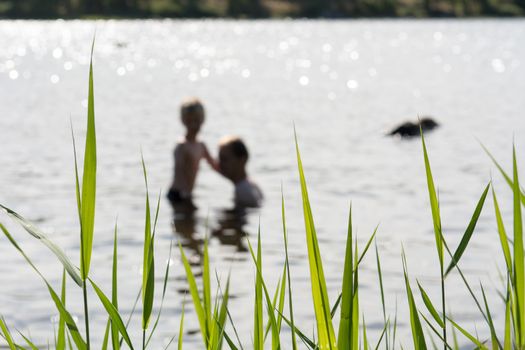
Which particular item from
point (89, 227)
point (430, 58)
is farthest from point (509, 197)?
point (430, 58)

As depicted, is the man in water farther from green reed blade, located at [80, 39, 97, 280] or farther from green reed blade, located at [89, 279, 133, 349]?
green reed blade, located at [80, 39, 97, 280]

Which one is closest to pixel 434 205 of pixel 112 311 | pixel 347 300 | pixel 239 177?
pixel 347 300

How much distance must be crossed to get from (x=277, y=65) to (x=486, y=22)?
99.6 meters

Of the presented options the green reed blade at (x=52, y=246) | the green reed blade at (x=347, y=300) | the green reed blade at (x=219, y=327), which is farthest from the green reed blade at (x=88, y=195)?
the green reed blade at (x=347, y=300)

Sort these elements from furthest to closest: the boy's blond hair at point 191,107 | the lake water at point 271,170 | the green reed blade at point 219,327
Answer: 1. the boy's blond hair at point 191,107
2. the lake water at point 271,170
3. the green reed blade at point 219,327

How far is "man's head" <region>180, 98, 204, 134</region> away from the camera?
11.4 m

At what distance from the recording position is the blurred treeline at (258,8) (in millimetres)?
131375

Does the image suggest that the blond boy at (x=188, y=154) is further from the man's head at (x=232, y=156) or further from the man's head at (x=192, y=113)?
the man's head at (x=232, y=156)

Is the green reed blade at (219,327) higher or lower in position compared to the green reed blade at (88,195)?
lower

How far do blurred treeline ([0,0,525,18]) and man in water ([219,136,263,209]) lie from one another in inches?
4413

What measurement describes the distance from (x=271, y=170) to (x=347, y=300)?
1460cm

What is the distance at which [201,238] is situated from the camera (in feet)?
35.6

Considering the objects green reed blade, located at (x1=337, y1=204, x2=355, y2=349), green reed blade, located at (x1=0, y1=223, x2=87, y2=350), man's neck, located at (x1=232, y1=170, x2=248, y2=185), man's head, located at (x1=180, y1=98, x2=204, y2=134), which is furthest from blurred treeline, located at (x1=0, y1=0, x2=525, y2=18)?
green reed blade, located at (x1=337, y1=204, x2=355, y2=349)

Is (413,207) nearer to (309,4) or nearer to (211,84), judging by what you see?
(211,84)
